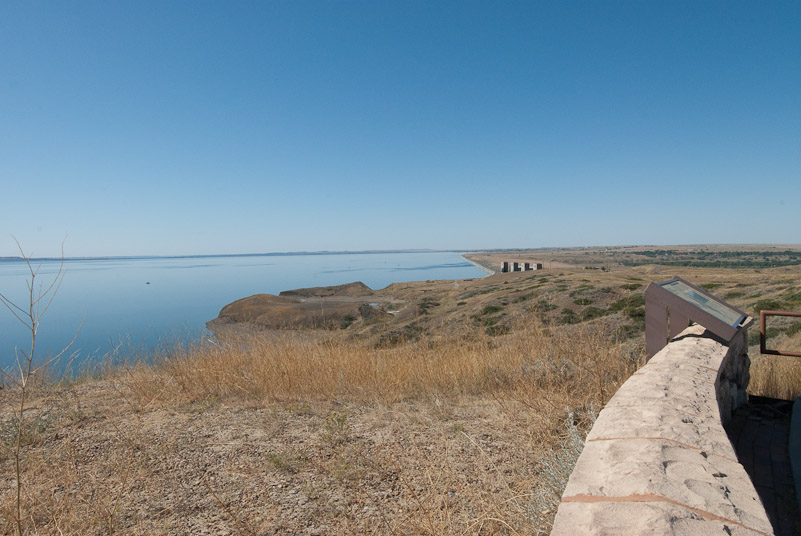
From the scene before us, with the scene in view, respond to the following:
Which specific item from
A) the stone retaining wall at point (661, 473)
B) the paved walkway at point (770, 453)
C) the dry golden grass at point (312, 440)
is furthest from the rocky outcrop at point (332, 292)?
the stone retaining wall at point (661, 473)

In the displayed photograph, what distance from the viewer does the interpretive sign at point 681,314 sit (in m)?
3.15

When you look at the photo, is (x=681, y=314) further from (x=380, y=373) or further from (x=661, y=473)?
(x=380, y=373)

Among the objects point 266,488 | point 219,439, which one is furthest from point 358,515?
point 219,439

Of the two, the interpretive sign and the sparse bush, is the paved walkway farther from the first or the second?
the sparse bush

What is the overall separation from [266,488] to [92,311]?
36926mm

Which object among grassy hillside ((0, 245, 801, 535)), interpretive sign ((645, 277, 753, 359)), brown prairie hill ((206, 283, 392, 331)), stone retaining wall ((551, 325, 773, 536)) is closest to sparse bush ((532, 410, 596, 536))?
grassy hillside ((0, 245, 801, 535))

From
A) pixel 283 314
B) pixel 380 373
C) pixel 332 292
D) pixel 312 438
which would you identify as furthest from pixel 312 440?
pixel 332 292

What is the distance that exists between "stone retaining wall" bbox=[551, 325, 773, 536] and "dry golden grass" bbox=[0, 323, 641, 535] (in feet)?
1.45

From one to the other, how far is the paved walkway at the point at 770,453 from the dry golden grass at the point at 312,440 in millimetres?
927

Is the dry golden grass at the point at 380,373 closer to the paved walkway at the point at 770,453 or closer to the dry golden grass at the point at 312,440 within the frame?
the dry golden grass at the point at 312,440

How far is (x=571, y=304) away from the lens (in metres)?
18.0

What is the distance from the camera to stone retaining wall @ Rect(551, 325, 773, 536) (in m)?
1.16

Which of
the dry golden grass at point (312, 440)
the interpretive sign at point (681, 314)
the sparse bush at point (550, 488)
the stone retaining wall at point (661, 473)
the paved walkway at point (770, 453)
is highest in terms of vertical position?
the interpretive sign at point (681, 314)

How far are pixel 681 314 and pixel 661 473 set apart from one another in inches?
95.5
